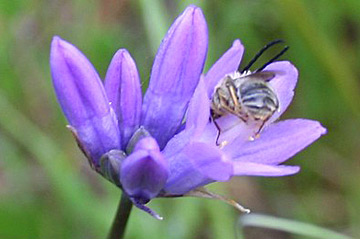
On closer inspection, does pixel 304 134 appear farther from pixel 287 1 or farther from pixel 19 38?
pixel 19 38

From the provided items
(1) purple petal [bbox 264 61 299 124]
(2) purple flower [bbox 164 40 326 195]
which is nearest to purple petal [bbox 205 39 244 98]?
(2) purple flower [bbox 164 40 326 195]

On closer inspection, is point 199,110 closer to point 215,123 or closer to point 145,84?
point 215,123

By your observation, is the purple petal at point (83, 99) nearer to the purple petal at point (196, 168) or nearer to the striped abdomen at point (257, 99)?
the purple petal at point (196, 168)

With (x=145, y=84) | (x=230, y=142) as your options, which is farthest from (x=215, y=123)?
(x=145, y=84)

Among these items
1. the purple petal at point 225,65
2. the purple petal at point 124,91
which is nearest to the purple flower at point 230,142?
the purple petal at point 225,65

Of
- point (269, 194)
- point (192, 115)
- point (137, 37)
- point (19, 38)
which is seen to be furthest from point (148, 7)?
point (192, 115)

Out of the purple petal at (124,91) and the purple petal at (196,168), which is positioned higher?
the purple petal at (124,91)
